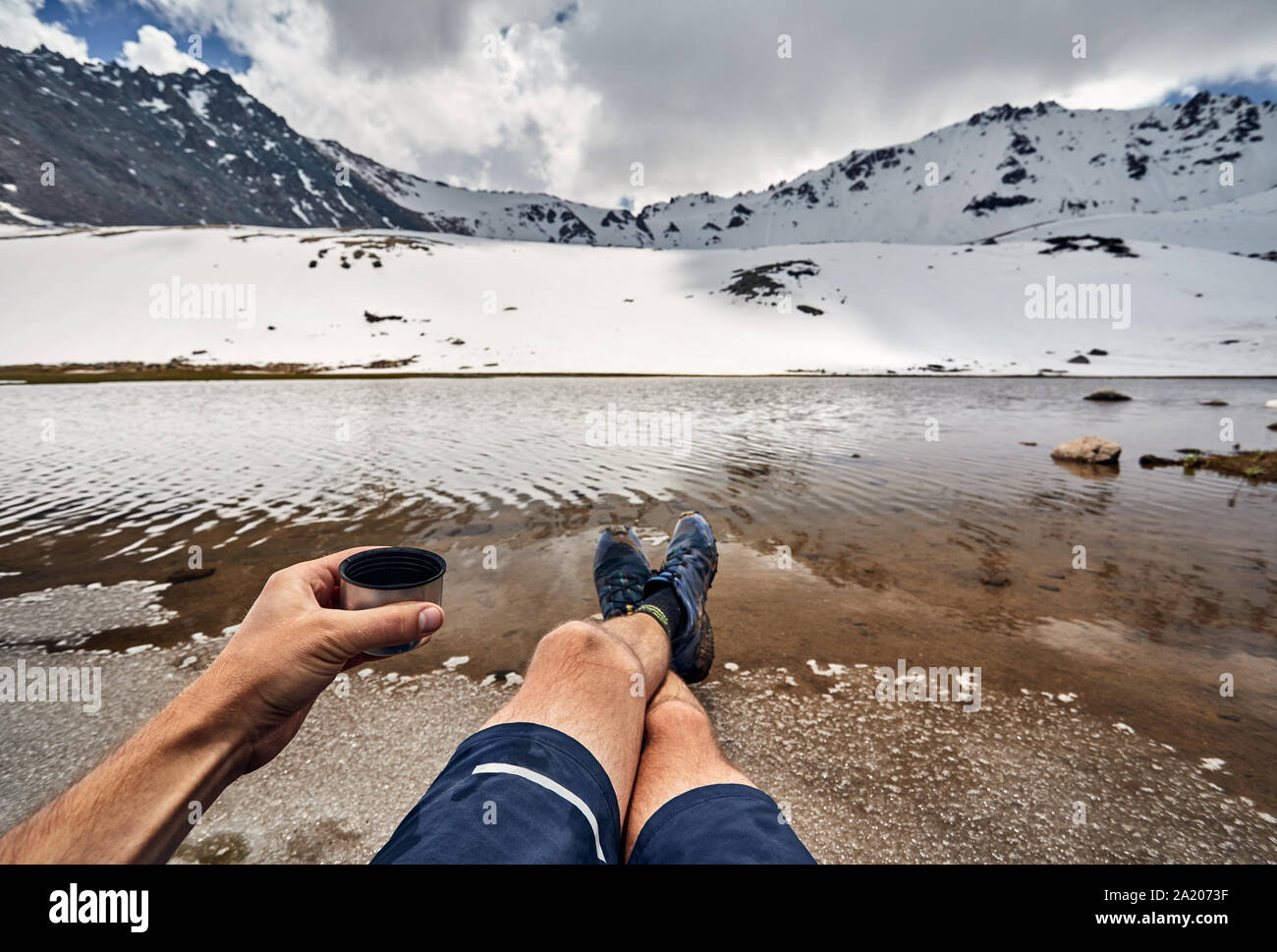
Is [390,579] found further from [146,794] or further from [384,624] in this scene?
[146,794]

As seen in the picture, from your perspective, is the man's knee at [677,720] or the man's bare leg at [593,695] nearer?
the man's bare leg at [593,695]

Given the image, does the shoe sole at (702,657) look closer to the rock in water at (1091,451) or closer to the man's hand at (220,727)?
the man's hand at (220,727)

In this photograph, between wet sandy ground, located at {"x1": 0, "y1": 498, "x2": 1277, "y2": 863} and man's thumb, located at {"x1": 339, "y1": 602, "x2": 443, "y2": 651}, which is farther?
wet sandy ground, located at {"x1": 0, "y1": 498, "x2": 1277, "y2": 863}

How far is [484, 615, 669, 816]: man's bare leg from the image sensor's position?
1979mm

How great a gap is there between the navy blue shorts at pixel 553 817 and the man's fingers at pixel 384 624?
45cm

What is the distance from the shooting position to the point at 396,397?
1057 inches

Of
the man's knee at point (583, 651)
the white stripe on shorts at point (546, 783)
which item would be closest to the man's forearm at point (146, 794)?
the white stripe on shorts at point (546, 783)

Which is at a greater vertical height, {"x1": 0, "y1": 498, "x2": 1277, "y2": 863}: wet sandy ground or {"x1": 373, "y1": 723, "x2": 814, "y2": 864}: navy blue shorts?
{"x1": 373, "y1": 723, "x2": 814, "y2": 864}: navy blue shorts

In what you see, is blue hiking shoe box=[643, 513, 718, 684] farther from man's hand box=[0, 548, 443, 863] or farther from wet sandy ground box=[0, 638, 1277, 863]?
man's hand box=[0, 548, 443, 863]

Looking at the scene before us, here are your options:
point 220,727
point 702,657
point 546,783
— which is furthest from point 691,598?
point 220,727

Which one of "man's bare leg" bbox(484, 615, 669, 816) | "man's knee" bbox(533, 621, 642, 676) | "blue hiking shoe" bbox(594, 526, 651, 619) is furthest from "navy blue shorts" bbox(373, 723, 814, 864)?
"blue hiking shoe" bbox(594, 526, 651, 619)

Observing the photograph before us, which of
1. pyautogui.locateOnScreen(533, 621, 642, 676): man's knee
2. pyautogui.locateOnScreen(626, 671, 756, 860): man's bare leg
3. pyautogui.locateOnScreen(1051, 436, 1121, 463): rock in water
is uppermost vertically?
pyautogui.locateOnScreen(1051, 436, 1121, 463): rock in water

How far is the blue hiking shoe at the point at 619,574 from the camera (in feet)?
12.8
